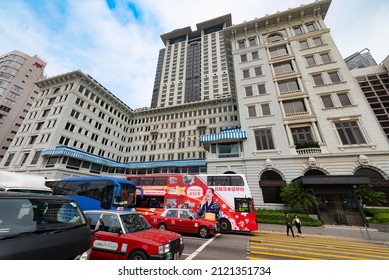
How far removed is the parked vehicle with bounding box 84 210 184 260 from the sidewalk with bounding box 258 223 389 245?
12.9 meters

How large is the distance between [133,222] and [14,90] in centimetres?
8440

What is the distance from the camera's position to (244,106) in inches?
1003

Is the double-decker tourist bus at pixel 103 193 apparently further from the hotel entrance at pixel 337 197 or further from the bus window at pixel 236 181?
the hotel entrance at pixel 337 197

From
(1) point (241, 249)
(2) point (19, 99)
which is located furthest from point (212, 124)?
(2) point (19, 99)

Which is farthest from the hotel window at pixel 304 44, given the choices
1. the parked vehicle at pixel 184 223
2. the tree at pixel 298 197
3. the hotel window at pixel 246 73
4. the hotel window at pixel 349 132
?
the parked vehicle at pixel 184 223

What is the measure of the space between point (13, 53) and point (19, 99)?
735 inches

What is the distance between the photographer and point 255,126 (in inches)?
928

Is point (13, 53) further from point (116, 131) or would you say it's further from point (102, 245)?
point (102, 245)

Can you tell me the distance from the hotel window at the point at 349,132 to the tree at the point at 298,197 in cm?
883

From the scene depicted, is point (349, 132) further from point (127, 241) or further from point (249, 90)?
point (127, 241)

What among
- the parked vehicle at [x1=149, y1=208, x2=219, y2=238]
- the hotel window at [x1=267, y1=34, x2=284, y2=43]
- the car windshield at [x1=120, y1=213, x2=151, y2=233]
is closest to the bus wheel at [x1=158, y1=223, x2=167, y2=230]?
the parked vehicle at [x1=149, y1=208, x2=219, y2=238]

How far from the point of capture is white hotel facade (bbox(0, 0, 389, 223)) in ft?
63.3

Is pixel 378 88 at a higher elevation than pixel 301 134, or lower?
higher

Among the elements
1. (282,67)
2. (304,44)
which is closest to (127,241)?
(282,67)
